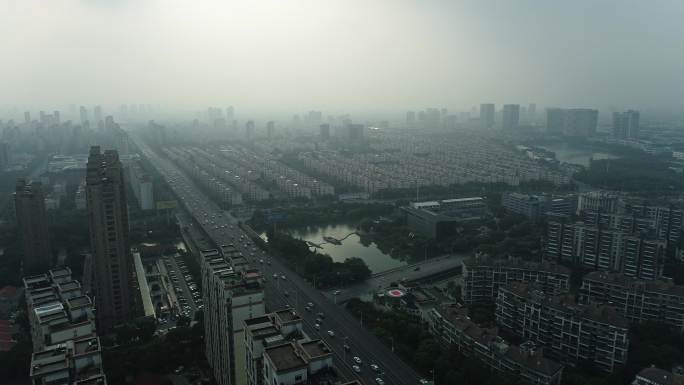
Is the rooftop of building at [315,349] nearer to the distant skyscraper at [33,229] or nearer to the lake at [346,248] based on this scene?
the lake at [346,248]

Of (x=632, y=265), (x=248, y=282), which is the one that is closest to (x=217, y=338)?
(x=248, y=282)

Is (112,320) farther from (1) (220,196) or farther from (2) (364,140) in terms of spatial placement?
(2) (364,140)

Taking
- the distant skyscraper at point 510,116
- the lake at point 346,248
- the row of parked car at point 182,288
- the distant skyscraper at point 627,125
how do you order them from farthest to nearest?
the distant skyscraper at point 510,116 → the distant skyscraper at point 627,125 → the lake at point 346,248 → the row of parked car at point 182,288

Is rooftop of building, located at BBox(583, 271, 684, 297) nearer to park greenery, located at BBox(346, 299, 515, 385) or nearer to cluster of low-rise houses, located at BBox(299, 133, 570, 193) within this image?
park greenery, located at BBox(346, 299, 515, 385)

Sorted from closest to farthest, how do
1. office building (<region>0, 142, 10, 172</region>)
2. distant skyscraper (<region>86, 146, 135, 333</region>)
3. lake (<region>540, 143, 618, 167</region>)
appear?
distant skyscraper (<region>86, 146, 135, 333</region>), office building (<region>0, 142, 10, 172</region>), lake (<region>540, 143, 618, 167</region>)

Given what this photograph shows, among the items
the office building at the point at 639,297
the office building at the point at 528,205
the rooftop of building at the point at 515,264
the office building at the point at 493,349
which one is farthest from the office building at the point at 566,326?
the office building at the point at 528,205

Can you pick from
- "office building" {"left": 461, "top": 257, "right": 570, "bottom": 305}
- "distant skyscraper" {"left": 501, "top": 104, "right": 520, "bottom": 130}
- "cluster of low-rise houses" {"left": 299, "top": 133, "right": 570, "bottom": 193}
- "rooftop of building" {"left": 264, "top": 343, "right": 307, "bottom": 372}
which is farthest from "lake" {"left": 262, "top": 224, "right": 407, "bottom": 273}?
"distant skyscraper" {"left": 501, "top": 104, "right": 520, "bottom": 130}
